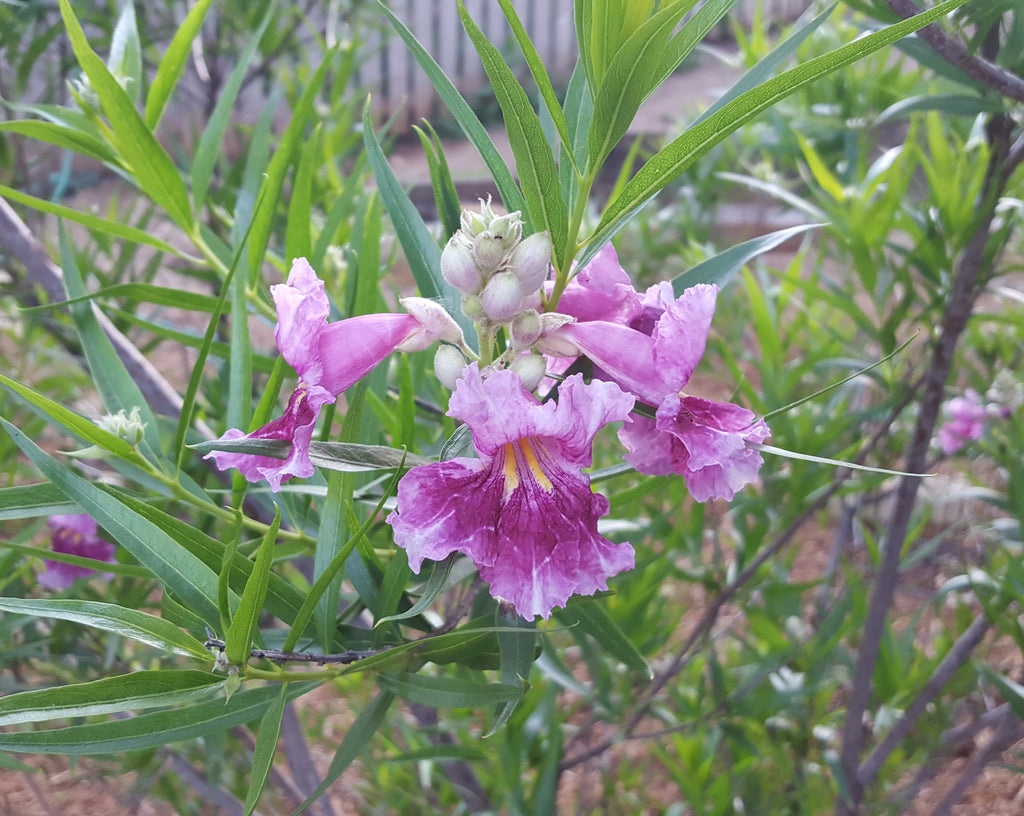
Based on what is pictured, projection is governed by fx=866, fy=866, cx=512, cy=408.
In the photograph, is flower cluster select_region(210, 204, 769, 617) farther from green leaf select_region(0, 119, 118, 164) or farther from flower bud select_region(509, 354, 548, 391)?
green leaf select_region(0, 119, 118, 164)

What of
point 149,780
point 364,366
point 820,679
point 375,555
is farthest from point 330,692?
point 364,366

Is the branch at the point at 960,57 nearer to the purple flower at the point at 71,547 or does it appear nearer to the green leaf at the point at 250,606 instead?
the green leaf at the point at 250,606

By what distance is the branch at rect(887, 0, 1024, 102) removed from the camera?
0.56 metres

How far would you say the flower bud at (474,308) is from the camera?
1.55 feet

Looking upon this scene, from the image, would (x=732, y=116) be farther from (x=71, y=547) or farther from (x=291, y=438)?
(x=71, y=547)

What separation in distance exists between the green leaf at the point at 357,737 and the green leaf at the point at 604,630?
159 mm

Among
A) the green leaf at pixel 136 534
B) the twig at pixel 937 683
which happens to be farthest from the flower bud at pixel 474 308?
the twig at pixel 937 683

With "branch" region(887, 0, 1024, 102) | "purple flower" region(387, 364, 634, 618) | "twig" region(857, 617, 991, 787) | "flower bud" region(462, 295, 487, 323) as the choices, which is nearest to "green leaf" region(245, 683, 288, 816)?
"purple flower" region(387, 364, 634, 618)

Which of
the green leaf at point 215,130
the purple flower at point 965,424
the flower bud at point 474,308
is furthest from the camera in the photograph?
the purple flower at point 965,424

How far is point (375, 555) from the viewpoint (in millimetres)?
576

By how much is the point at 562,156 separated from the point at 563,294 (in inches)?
3.4

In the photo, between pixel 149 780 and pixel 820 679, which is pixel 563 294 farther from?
pixel 149 780

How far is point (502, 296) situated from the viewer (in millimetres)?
445

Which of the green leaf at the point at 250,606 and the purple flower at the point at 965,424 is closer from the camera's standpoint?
the green leaf at the point at 250,606
